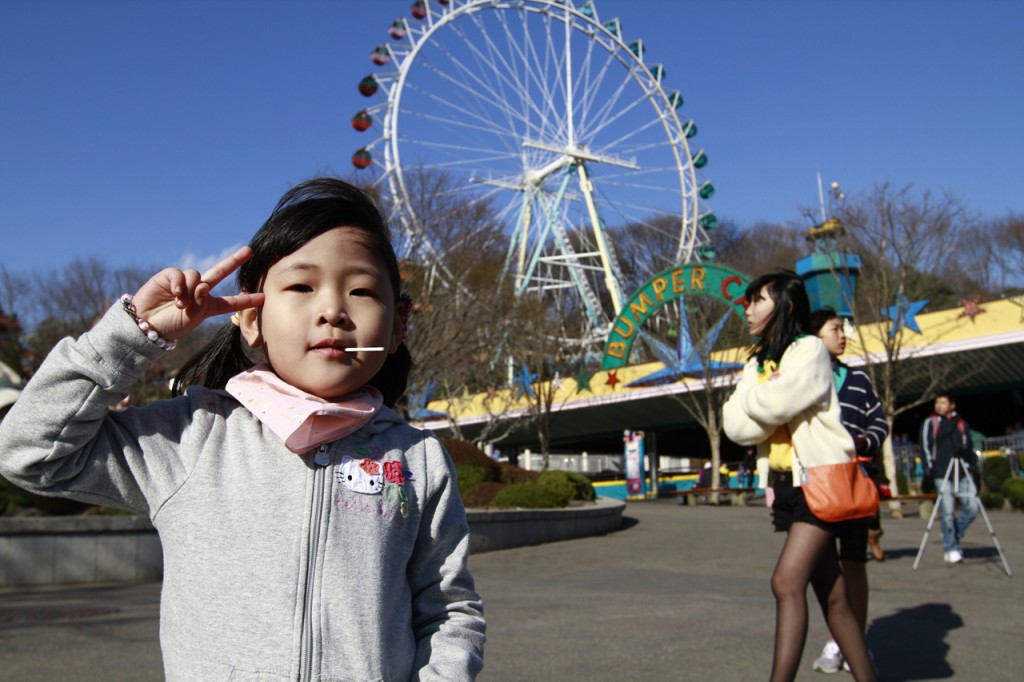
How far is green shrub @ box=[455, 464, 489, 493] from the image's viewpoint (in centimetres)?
1486

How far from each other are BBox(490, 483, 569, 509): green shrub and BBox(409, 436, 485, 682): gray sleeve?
37.9 feet

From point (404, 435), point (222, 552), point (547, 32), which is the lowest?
point (222, 552)

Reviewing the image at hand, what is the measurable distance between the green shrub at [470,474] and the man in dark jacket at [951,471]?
6.55 meters

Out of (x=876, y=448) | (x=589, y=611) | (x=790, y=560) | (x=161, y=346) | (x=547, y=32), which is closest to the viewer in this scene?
(x=161, y=346)

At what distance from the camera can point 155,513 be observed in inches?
66.6

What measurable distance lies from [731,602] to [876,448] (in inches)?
113

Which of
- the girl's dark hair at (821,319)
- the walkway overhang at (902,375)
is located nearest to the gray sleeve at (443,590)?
the girl's dark hair at (821,319)

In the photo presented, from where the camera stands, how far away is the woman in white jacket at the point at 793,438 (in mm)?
3863

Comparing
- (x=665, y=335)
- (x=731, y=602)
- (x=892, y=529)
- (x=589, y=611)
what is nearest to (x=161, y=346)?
(x=589, y=611)

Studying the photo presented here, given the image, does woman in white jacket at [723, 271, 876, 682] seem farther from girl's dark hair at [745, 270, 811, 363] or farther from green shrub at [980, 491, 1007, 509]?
green shrub at [980, 491, 1007, 509]

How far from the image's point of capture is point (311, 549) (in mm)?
1661

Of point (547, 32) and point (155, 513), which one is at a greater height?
point (547, 32)

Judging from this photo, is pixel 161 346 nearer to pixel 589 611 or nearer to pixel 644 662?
pixel 644 662

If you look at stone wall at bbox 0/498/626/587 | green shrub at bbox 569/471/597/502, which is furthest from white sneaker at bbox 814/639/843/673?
green shrub at bbox 569/471/597/502
